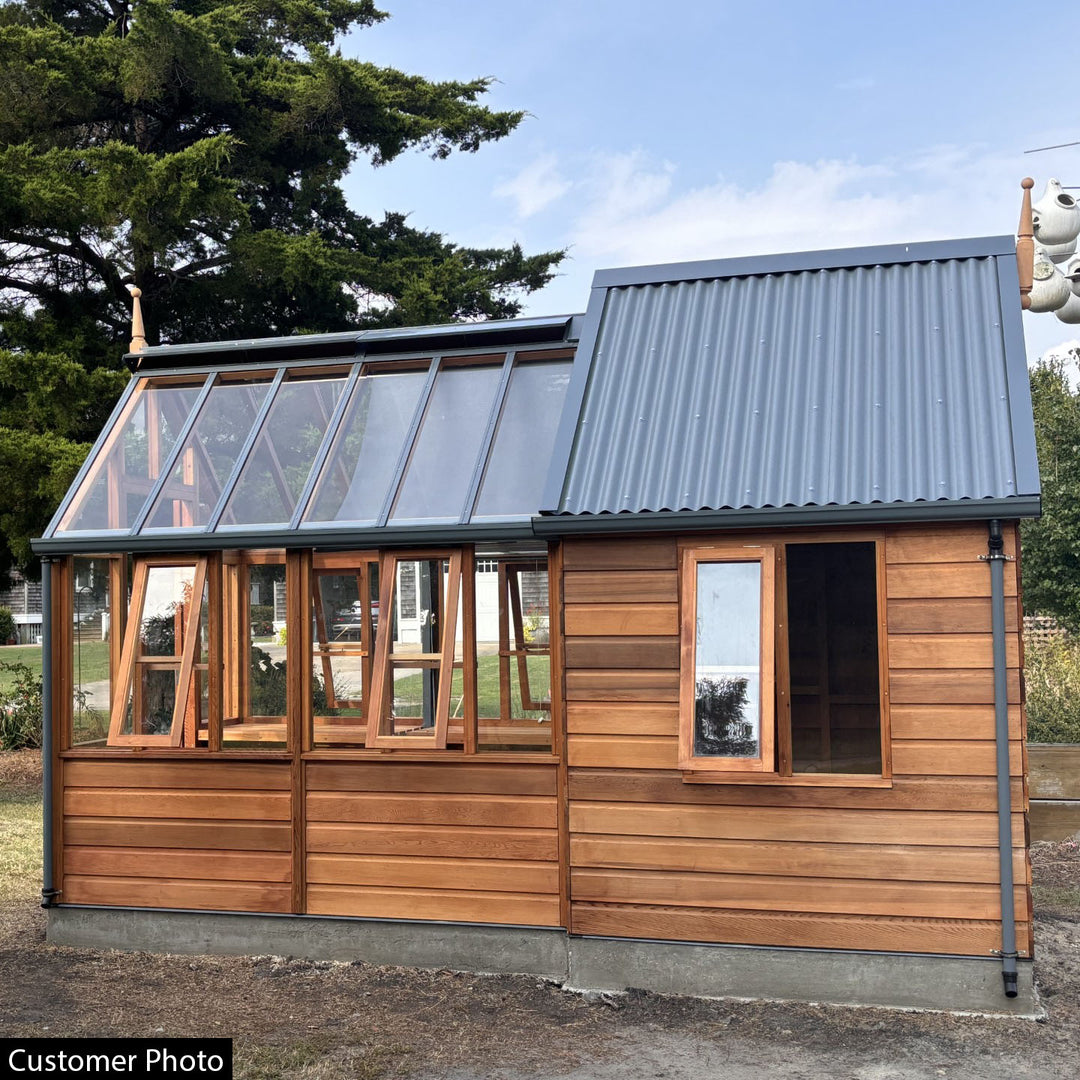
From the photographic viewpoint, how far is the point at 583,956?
6.09 m

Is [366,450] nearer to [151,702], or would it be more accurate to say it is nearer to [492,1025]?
[151,702]

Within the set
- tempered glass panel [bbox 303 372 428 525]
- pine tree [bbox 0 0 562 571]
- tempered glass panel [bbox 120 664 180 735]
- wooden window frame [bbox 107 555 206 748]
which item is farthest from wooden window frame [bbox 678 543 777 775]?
pine tree [bbox 0 0 562 571]

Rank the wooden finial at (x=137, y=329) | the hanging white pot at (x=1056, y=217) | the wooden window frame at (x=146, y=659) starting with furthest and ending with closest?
the hanging white pot at (x=1056, y=217)
the wooden finial at (x=137, y=329)
the wooden window frame at (x=146, y=659)

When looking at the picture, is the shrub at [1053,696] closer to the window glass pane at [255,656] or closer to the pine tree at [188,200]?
the window glass pane at [255,656]

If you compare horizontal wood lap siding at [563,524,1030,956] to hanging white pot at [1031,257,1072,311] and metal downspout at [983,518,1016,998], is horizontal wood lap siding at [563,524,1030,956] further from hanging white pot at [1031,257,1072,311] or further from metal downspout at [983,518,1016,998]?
hanging white pot at [1031,257,1072,311]

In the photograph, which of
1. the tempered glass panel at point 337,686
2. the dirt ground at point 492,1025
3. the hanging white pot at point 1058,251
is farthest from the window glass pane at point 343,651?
the hanging white pot at point 1058,251

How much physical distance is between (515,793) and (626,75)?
10616 millimetres

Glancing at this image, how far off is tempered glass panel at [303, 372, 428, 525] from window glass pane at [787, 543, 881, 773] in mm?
3004

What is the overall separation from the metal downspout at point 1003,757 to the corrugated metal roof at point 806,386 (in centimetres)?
32

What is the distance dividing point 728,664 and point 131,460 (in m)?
4.18

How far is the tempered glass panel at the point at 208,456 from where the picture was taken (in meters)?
7.15

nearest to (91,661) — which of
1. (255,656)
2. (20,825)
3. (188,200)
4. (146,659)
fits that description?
(146,659)

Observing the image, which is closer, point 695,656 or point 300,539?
point 695,656

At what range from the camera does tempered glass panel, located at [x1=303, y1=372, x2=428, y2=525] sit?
6820 mm
